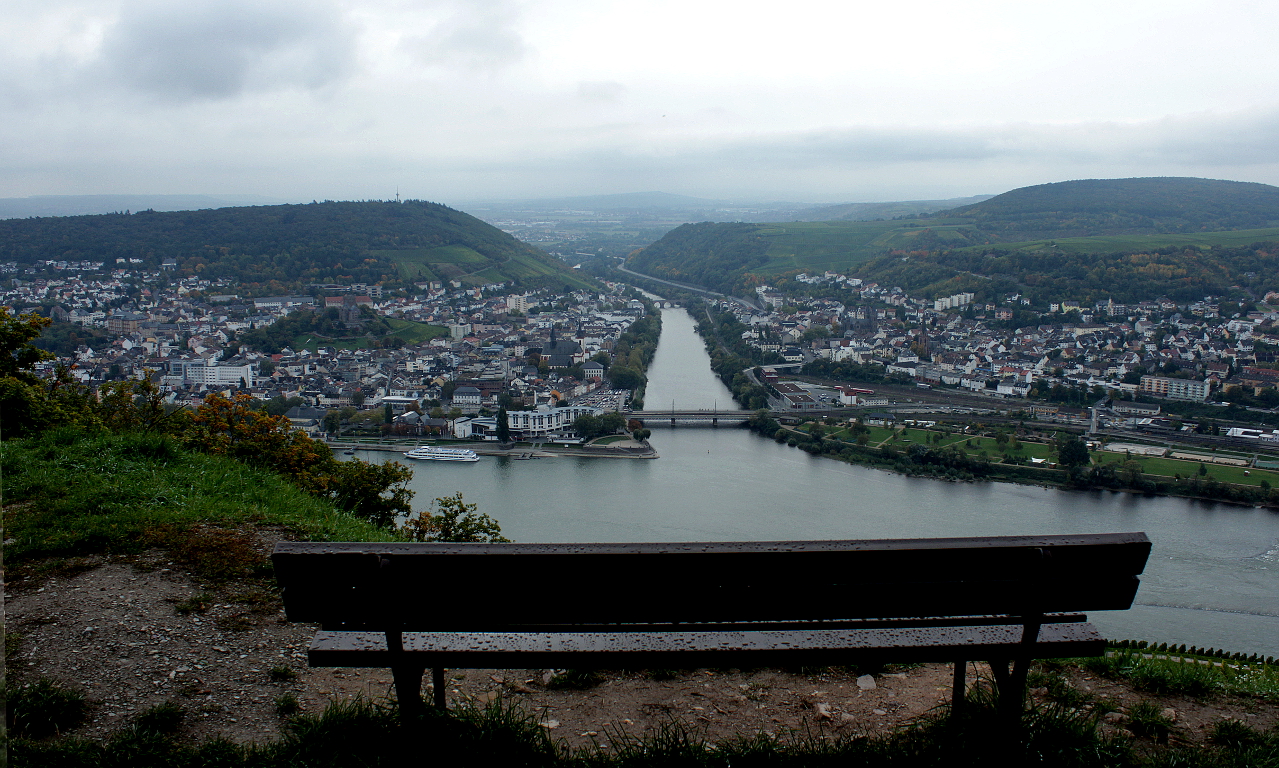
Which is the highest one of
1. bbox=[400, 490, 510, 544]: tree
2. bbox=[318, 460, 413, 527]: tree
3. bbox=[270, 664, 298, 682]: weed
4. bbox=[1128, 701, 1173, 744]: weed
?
bbox=[270, 664, 298, 682]: weed

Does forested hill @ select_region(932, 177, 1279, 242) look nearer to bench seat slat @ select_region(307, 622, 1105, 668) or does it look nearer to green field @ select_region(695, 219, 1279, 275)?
green field @ select_region(695, 219, 1279, 275)

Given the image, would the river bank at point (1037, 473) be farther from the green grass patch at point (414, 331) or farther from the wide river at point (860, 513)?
the green grass patch at point (414, 331)

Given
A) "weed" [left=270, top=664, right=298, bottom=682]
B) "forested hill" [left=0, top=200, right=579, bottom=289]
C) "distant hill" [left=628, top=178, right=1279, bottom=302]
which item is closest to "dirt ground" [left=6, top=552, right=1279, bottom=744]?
"weed" [left=270, top=664, right=298, bottom=682]

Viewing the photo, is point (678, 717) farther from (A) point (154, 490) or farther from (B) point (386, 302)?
(B) point (386, 302)

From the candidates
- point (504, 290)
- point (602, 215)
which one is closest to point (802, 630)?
point (504, 290)

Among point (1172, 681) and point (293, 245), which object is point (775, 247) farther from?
point (1172, 681)

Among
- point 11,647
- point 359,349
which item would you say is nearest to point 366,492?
point 11,647
